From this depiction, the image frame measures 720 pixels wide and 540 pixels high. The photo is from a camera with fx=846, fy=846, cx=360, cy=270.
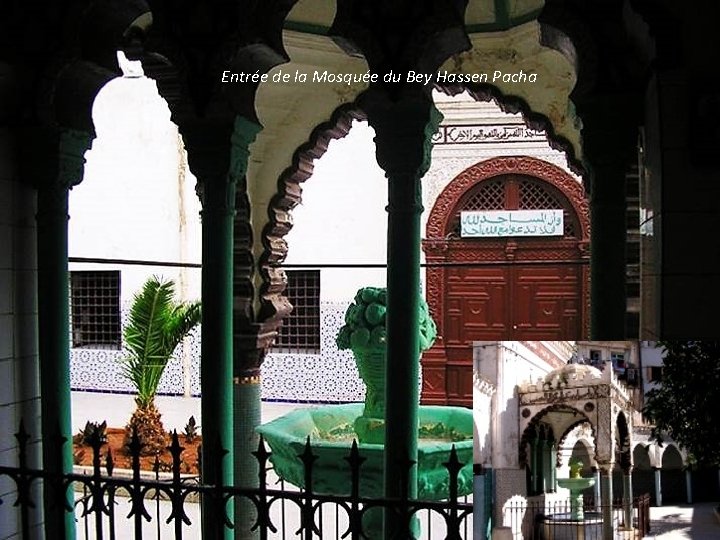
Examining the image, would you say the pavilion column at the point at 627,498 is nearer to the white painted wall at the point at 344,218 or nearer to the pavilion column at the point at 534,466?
the pavilion column at the point at 534,466

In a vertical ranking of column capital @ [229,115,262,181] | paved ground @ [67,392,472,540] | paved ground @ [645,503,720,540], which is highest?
column capital @ [229,115,262,181]

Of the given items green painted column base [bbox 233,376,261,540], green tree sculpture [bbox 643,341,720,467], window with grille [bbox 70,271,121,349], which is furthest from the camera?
window with grille [bbox 70,271,121,349]

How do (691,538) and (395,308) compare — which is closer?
(691,538)

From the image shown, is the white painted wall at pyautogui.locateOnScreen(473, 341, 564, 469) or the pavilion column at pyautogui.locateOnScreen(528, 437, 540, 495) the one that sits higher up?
the white painted wall at pyautogui.locateOnScreen(473, 341, 564, 469)

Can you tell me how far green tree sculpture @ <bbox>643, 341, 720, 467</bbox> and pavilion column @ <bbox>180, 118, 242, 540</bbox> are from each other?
1485 mm

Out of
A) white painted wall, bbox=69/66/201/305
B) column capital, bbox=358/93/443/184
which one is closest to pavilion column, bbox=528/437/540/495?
column capital, bbox=358/93/443/184

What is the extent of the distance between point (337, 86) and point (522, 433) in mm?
3785

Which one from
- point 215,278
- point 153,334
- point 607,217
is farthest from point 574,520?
point 153,334

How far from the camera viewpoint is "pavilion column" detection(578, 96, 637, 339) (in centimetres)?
260

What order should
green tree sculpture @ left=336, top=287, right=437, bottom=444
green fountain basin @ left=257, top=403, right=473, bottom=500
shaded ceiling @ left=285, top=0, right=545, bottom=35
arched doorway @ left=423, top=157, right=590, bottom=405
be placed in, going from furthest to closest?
arched doorway @ left=423, top=157, right=590, bottom=405, shaded ceiling @ left=285, top=0, right=545, bottom=35, green tree sculpture @ left=336, top=287, right=437, bottom=444, green fountain basin @ left=257, top=403, right=473, bottom=500

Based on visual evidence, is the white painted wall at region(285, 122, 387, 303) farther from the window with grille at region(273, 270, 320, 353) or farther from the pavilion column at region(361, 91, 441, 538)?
the pavilion column at region(361, 91, 441, 538)

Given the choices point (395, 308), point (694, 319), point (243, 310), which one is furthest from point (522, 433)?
point (243, 310)

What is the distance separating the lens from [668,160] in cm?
234

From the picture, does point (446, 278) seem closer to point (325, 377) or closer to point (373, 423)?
point (325, 377)
